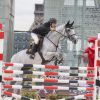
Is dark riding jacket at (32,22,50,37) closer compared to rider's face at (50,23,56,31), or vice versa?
rider's face at (50,23,56,31)

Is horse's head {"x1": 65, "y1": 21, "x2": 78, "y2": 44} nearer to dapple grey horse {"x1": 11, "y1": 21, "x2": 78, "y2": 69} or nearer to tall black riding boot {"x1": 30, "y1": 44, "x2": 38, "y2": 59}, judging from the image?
dapple grey horse {"x1": 11, "y1": 21, "x2": 78, "y2": 69}

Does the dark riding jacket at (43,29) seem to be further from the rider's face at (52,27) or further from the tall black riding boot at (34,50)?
the tall black riding boot at (34,50)

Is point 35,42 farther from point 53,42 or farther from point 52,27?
point 52,27

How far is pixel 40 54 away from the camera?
1196 cm

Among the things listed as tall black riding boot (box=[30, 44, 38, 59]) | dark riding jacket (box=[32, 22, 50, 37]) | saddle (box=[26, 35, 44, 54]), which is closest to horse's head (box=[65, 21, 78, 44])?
dark riding jacket (box=[32, 22, 50, 37])

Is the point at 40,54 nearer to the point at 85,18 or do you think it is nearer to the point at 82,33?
the point at 82,33

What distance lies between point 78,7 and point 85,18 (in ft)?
11.5

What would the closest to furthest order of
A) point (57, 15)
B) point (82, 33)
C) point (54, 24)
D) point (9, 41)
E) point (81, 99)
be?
point (81, 99) → point (54, 24) → point (9, 41) → point (82, 33) → point (57, 15)

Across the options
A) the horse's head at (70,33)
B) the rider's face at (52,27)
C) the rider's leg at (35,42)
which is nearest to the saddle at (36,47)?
the rider's leg at (35,42)

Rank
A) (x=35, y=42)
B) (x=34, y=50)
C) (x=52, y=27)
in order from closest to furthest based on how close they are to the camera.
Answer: (x=52, y=27) < (x=35, y=42) < (x=34, y=50)

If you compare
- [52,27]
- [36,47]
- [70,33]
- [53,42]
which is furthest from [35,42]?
[70,33]

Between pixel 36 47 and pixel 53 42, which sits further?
pixel 36 47

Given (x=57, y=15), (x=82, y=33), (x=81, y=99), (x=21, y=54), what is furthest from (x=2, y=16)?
(x=81, y=99)

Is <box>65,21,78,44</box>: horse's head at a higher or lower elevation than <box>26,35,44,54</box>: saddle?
higher
